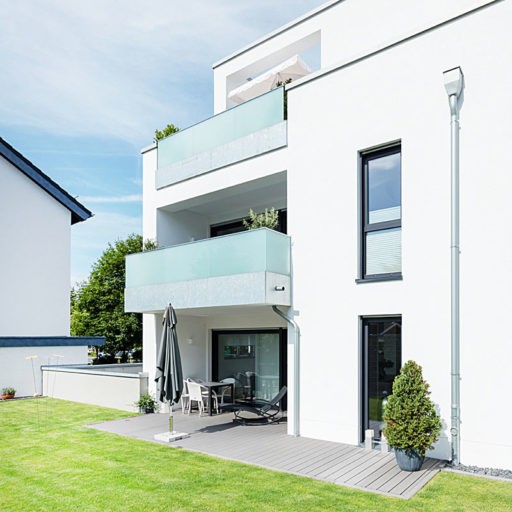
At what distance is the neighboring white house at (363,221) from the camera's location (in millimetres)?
7801

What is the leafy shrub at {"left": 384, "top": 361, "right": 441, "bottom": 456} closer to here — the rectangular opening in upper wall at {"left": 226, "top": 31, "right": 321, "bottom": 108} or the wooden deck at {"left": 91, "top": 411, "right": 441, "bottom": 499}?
the wooden deck at {"left": 91, "top": 411, "right": 441, "bottom": 499}

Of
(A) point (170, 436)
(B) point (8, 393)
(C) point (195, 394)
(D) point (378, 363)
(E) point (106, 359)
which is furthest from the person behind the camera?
(E) point (106, 359)

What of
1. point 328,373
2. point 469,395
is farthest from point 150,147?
point 469,395

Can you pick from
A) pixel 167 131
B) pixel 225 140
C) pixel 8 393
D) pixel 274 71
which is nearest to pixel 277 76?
pixel 274 71

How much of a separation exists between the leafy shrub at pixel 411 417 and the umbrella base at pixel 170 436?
4208mm

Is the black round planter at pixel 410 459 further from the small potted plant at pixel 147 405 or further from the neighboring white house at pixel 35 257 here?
the neighboring white house at pixel 35 257

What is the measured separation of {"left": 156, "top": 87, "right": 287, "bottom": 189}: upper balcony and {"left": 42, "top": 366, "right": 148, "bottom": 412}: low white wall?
5.48m

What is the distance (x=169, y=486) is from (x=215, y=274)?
500cm

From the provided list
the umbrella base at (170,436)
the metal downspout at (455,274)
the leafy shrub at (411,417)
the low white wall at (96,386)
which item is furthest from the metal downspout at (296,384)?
the low white wall at (96,386)

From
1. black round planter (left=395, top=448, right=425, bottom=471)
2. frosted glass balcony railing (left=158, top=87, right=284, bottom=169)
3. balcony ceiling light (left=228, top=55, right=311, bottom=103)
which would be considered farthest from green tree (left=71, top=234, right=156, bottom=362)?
black round planter (left=395, top=448, right=425, bottom=471)

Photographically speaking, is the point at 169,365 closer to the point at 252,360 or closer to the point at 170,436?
the point at 170,436

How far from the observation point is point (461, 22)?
8.26 m

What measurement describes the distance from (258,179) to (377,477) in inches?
263

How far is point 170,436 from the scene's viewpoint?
32.1ft
